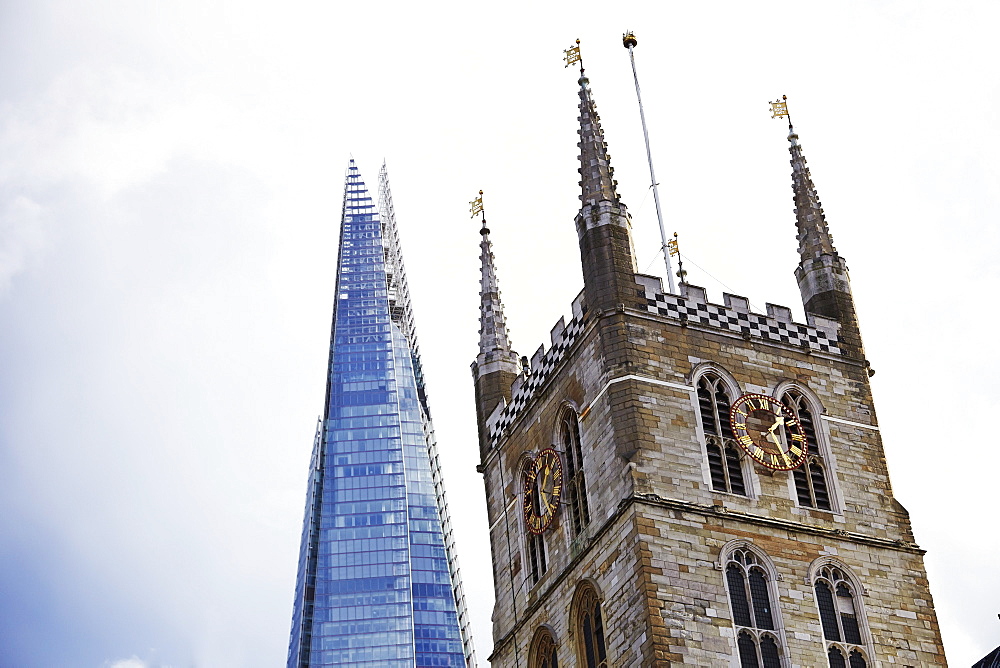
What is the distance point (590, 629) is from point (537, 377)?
994cm

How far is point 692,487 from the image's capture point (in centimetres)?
4600

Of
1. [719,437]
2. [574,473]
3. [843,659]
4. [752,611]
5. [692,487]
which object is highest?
[574,473]

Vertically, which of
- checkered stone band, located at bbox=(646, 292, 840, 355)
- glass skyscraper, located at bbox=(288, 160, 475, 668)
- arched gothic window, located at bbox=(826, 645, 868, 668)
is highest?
glass skyscraper, located at bbox=(288, 160, 475, 668)

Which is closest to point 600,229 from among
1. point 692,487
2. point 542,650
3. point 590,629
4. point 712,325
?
point 712,325

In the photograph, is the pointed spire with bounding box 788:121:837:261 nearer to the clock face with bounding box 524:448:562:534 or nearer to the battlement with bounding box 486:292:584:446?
the battlement with bounding box 486:292:584:446

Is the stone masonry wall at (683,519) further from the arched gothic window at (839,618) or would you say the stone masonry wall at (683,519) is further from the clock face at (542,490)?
the clock face at (542,490)

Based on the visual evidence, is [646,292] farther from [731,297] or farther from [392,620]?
[392,620]

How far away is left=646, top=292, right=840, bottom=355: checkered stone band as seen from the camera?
164ft

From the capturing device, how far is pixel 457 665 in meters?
173

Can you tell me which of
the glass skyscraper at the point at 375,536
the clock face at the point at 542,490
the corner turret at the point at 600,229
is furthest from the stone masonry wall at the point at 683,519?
the glass skyscraper at the point at 375,536

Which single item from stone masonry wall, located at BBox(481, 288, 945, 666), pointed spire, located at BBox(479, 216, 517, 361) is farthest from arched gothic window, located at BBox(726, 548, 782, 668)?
pointed spire, located at BBox(479, 216, 517, 361)

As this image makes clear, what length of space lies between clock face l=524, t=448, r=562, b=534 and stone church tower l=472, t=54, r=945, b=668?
0.08m

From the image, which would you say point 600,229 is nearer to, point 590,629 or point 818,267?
point 818,267

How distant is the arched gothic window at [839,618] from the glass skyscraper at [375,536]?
131 metres
